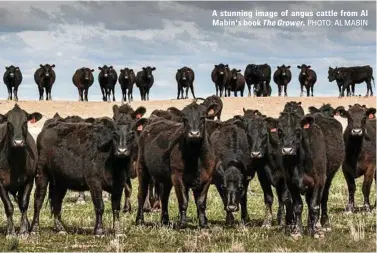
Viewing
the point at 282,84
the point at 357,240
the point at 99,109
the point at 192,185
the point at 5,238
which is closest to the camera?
the point at 357,240

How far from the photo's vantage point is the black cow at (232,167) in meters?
13.0

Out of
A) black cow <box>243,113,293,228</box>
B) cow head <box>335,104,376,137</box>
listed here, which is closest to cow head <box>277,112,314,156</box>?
black cow <box>243,113,293,228</box>

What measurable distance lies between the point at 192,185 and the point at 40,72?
37.1 meters

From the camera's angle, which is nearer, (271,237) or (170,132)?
(271,237)

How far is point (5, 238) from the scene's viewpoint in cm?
1170

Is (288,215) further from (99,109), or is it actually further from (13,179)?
(99,109)

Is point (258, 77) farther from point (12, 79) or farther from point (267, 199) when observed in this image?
point (267, 199)

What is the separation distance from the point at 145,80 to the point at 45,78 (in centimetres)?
637

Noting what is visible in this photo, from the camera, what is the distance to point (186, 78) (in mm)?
49344

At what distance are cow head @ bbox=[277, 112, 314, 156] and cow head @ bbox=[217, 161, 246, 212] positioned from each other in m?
1.65

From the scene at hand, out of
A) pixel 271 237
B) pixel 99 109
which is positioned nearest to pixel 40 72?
pixel 99 109

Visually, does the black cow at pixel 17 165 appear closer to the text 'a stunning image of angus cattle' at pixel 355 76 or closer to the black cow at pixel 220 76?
the black cow at pixel 220 76

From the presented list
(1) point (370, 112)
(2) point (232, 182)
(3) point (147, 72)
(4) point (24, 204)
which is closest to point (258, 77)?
(3) point (147, 72)

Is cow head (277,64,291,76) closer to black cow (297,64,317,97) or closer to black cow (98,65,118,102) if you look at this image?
black cow (297,64,317,97)
